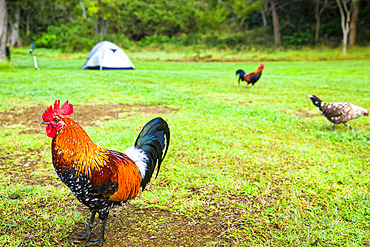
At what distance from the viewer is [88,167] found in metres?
2.30

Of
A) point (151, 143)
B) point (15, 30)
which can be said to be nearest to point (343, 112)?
point (151, 143)

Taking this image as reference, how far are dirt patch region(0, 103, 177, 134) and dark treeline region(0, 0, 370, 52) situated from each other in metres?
23.4

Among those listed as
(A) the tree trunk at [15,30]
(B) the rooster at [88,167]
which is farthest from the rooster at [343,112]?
(A) the tree trunk at [15,30]

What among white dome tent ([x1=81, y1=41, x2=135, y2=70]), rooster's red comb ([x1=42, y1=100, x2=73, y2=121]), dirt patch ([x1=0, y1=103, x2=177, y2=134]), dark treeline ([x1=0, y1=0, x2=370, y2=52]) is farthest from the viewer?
dark treeline ([x1=0, y1=0, x2=370, y2=52])

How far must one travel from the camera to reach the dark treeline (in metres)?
30.8

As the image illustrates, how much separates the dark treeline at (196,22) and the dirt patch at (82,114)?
2336cm

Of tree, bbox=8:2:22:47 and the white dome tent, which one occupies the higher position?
tree, bbox=8:2:22:47

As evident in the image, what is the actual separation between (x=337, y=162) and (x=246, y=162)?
1.32m

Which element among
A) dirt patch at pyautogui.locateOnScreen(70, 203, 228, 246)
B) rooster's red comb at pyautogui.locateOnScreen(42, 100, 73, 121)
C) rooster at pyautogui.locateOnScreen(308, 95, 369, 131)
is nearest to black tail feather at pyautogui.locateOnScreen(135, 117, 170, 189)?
dirt patch at pyautogui.locateOnScreen(70, 203, 228, 246)

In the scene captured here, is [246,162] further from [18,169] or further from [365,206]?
[18,169]

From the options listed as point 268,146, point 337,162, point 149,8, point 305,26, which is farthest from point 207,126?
point 149,8

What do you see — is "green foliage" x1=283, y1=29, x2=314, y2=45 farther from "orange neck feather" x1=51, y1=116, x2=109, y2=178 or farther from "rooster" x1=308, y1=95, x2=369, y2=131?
"orange neck feather" x1=51, y1=116, x2=109, y2=178

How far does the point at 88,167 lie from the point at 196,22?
45784 mm

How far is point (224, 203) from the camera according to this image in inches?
132
